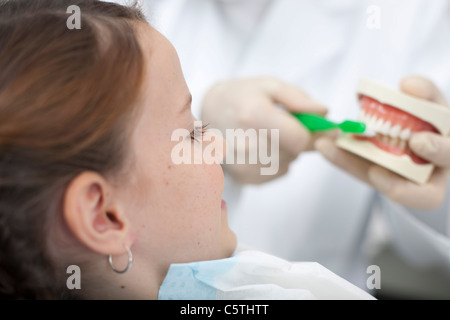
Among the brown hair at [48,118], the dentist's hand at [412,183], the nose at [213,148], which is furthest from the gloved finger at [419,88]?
the brown hair at [48,118]

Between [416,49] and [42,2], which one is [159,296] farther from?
[416,49]

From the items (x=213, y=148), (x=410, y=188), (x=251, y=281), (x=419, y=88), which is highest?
(x=419, y=88)

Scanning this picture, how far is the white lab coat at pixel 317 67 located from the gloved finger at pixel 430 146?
1.00 ft

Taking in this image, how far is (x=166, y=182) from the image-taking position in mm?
688

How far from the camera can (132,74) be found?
0.65 metres

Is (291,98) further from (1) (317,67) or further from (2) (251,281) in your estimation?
(2) (251,281)

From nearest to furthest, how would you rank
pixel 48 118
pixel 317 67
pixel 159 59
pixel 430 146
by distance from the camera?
1. pixel 48 118
2. pixel 159 59
3. pixel 430 146
4. pixel 317 67

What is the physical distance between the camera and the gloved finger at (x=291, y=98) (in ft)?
3.63

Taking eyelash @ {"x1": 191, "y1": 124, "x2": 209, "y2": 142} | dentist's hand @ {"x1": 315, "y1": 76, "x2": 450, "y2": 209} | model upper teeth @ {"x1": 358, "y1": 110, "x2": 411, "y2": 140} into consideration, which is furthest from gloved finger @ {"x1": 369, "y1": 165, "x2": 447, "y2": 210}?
eyelash @ {"x1": 191, "y1": 124, "x2": 209, "y2": 142}

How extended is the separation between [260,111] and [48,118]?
59 centimetres

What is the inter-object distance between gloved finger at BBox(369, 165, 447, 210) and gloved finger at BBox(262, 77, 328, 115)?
18 cm

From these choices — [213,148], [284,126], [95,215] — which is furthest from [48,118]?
[284,126]

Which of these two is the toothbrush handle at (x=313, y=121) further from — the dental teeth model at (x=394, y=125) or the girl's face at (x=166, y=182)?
the girl's face at (x=166, y=182)

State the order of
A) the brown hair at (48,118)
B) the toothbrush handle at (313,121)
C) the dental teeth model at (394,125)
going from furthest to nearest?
the toothbrush handle at (313,121) < the dental teeth model at (394,125) < the brown hair at (48,118)
